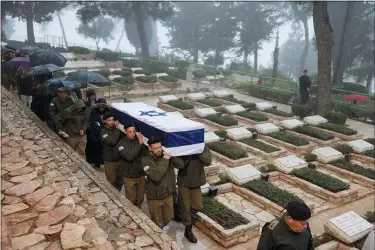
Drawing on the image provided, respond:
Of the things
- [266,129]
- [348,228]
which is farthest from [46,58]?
[348,228]

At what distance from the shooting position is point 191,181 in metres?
4.96

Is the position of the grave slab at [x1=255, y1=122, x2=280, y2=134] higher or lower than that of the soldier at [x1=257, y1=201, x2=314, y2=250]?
lower

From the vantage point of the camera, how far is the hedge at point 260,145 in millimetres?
9531

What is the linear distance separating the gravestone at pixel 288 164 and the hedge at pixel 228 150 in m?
0.89

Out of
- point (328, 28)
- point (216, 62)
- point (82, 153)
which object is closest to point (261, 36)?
point (216, 62)

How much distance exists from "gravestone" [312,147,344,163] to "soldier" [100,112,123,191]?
226 inches

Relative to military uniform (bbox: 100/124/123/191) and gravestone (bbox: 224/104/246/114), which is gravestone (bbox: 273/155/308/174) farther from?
gravestone (bbox: 224/104/246/114)

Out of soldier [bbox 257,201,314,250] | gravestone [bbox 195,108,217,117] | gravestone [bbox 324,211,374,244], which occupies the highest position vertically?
soldier [bbox 257,201,314,250]

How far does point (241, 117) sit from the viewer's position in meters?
13.0

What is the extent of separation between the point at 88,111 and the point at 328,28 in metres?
11.3

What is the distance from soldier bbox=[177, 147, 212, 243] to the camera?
196 inches

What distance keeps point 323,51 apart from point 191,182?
1151 cm

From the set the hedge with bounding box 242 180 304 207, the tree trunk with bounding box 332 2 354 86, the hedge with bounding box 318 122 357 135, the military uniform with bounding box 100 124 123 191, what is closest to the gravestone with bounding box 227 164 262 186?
the hedge with bounding box 242 180 304 207

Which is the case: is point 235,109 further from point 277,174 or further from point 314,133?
point 277,174
